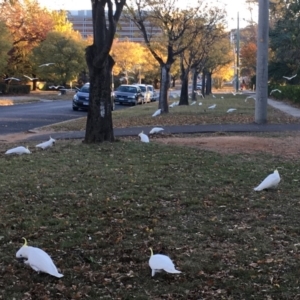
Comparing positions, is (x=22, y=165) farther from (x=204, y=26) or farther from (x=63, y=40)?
(x=63, y=40)

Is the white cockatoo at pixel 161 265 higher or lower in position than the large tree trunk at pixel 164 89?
lower

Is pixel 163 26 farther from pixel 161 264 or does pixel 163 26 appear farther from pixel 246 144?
pixel 161 264

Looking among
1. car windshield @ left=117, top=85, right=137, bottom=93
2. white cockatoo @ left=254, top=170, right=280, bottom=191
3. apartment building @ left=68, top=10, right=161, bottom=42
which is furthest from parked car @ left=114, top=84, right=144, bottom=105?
white cockatoo @ left=254, top=170, right=280, bottom=191

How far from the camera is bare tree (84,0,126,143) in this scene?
1293 centimetres

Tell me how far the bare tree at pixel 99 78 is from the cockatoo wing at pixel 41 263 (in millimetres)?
8342

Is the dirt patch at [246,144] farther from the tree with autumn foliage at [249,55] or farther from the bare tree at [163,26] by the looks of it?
the tree with autumn foliage at [249,55]

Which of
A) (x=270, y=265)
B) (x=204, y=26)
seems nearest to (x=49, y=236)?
(x=270, y=265)

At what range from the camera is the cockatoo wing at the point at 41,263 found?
474 centimetres

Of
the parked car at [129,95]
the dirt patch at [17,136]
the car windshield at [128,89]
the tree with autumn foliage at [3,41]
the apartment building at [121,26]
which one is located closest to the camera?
the dirt patch at [17,136]

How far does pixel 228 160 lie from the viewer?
10930 millimetres

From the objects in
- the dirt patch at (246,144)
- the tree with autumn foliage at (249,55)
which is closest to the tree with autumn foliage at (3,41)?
the dirt patch at (246,144)

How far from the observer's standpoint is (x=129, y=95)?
41.8m

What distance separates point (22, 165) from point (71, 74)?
4847 cm

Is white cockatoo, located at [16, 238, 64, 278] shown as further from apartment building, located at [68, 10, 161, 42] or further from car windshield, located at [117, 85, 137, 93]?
car windshield, located at [117, 85, 137, 93]
